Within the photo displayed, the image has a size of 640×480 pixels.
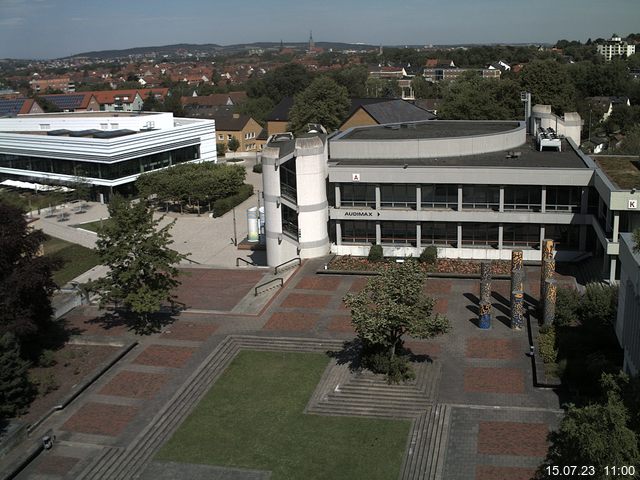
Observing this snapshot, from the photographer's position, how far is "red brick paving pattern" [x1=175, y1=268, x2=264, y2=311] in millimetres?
36781

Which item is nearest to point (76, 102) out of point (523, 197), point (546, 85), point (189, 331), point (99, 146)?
point (99, 146)

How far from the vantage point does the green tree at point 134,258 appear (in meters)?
31.6

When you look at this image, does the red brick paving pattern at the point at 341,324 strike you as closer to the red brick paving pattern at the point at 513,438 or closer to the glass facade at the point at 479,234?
the red brick paving pattern at the point at 513,438

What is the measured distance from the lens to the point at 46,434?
24234 millimetres

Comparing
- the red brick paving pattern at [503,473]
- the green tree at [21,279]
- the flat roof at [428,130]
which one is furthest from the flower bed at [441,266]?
the red brick paving pattern at [503,473]

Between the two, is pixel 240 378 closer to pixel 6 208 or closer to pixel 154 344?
pixel 154 344

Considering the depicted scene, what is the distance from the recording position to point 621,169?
40156 millimetres

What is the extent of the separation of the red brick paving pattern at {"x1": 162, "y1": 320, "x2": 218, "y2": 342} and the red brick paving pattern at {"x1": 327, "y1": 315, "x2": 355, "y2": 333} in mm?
5381

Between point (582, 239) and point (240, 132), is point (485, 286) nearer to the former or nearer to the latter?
point (582, 239)

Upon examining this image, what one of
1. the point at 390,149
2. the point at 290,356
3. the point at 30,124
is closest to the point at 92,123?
the point at 30,124

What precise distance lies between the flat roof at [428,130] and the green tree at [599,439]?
31.9 m

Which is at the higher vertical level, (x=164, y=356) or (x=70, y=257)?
(x=164, y=356)

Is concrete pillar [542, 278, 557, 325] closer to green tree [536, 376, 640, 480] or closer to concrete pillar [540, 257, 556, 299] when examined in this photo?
concrete pillar [540, 257, 556, 299]

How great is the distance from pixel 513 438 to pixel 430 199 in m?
21.1
